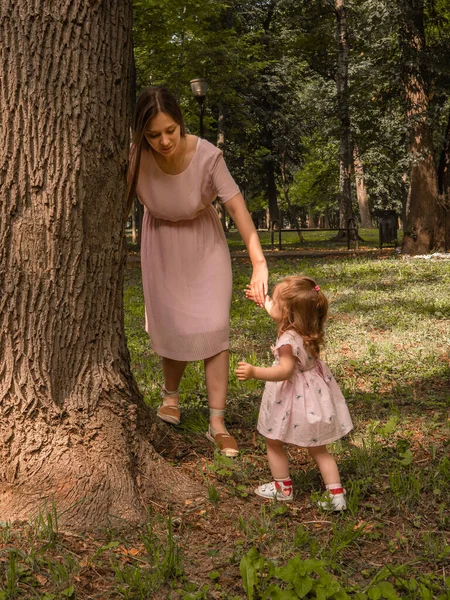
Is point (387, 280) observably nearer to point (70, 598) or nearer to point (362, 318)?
point (362, 318)

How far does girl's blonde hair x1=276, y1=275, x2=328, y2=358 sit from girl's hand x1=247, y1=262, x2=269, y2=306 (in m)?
0.26

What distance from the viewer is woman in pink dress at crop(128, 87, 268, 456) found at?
396 centimetres

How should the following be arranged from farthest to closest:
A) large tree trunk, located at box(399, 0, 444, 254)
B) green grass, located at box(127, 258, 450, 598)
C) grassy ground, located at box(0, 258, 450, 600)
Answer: large tree trunk, located at box(399, 0, 444, 254) < green grass, located at box(127, 258, 450, 598) < grassy ground, located at box(0, 258, 450, 600)

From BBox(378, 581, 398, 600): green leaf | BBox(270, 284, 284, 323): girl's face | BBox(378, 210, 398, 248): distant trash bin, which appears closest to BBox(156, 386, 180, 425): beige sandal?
BBox(270, 284, 284, 323): girl's face

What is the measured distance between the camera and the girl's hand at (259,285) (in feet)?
12.2

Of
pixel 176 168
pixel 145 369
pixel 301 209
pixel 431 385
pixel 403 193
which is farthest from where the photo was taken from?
pixel 301 209

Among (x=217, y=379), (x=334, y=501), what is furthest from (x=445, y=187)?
(x=334, y=501)

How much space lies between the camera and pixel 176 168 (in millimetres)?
3969

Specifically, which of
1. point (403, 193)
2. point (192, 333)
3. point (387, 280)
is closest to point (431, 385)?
point (192, 333)

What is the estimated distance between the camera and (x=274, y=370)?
3.32m

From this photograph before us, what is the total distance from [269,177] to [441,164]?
16924 mm

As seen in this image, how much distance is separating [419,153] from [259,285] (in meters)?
13.8

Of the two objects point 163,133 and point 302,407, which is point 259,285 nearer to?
point 302,407

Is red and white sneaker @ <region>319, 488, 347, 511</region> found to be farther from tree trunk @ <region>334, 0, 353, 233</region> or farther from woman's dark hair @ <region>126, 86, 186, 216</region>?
tree trunk @ <region>334, 0, 353, 233</region>
